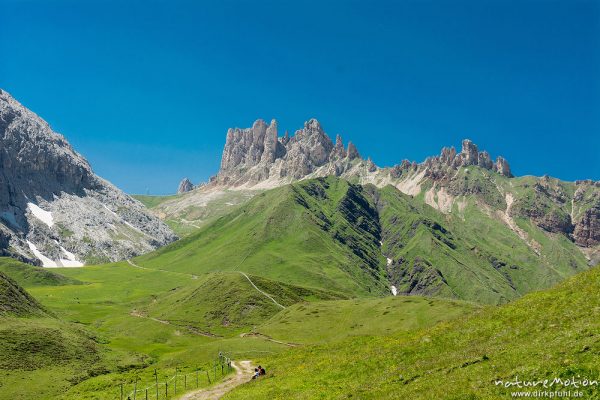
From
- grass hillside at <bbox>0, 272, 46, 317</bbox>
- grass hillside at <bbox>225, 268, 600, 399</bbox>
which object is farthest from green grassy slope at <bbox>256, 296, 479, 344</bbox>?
grass hillside at <bbox>225, 268, 600, 399</bbox>

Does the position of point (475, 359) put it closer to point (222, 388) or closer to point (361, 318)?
point (222, 388)

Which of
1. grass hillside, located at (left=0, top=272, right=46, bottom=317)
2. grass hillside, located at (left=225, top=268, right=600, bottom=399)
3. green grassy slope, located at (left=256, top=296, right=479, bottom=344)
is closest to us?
grass hillside, located at (left=225, top=268, right=600, bottom=399)

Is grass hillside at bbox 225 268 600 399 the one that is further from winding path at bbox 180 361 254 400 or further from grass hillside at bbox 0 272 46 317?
grass hillside at bbox 0 272 46 317

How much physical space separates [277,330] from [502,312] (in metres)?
109

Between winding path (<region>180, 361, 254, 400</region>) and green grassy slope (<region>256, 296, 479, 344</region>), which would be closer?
winding path (<region>180, 361, 254, 400</region>)

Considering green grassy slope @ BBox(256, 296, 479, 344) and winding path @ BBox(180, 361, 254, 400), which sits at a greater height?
green grassy slope @ BBox(256, 296, 479, 344)

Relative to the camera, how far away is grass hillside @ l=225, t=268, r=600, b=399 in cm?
A: 2997

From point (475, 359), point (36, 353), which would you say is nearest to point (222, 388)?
point (475, 359)

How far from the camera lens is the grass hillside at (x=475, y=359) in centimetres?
2997

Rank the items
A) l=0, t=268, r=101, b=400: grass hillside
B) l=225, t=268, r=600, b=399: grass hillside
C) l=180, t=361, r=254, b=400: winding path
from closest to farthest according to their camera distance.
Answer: l=225, t=268, r=600, b=399: grass hillside < l=180, t=361, r=254, b=400: winding path < l=0, t=268, r=101, b=400: grass hillside

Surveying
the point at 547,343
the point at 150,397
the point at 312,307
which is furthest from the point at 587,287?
the point at 312,307

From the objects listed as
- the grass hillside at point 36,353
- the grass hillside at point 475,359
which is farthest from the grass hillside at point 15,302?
the grass hillside at point 475,359

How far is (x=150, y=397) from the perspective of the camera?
66.3 m

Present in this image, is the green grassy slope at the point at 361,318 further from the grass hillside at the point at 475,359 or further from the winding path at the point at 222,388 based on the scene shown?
the grass hillside at the point at 475,359
